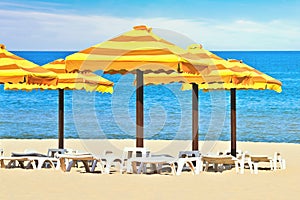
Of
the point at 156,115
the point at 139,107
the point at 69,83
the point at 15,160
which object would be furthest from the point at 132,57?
the point at 156,115

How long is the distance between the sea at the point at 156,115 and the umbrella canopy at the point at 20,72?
1321 cm

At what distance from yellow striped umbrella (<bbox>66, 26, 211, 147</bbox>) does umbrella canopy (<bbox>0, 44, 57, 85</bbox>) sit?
2.33ft

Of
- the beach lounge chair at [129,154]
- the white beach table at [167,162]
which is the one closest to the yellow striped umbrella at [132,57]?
the beach lounge chair at [129,154]

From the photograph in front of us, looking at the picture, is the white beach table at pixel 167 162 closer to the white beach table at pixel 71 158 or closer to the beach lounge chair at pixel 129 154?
the beach lounge chair at pixel 129 154

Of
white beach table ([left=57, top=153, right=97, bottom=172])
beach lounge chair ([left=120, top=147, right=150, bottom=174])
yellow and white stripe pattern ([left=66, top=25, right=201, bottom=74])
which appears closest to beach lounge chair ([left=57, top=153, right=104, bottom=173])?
white beach table ([left=57, top=153, right=97, bottom=172])

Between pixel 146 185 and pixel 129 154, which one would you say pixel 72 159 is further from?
pixel 146 185

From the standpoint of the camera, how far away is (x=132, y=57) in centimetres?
955

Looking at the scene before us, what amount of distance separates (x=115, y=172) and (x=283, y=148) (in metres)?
6.63

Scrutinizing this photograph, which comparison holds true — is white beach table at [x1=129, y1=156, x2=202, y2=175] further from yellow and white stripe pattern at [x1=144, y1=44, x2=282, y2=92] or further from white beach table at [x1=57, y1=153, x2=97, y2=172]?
yellow and white stripe pattern at [x1=144, y1=44, x2=282, y2=92]

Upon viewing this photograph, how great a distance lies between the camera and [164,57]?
9.48 metres

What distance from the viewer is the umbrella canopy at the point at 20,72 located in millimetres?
9938

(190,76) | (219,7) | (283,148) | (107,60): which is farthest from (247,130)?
(219,7)

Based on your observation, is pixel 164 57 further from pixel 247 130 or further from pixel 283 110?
pixel 283 110

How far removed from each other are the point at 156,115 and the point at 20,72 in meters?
25.9
